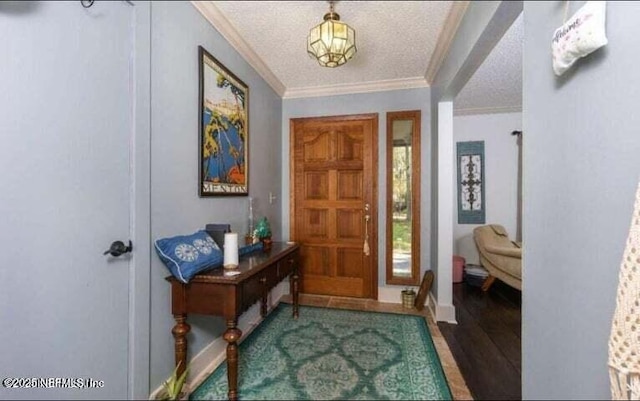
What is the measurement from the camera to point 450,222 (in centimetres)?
269

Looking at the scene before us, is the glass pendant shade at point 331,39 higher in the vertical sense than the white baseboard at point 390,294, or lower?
higher

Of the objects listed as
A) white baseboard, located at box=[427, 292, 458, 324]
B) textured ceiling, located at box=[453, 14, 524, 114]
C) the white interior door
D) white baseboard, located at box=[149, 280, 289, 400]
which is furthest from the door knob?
textured ceiling, located at box=[453, 14, 524, 114]

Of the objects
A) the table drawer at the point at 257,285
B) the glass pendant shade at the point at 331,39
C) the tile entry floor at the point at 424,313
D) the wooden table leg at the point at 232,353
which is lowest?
the tile entry floor at the point at 424,313

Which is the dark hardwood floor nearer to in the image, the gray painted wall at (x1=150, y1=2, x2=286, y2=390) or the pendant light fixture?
the gray painted wall at (x1=150, y1=2, x2=286, y2=390)

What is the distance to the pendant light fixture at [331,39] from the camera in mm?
1696

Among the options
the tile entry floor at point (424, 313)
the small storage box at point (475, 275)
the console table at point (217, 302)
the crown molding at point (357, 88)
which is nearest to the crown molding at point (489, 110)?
A: the crown molding at point (357, 88)

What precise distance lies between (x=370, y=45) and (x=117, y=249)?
93.1 inches

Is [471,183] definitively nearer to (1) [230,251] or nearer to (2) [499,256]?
(2) [499,256]

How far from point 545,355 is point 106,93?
6.94ft

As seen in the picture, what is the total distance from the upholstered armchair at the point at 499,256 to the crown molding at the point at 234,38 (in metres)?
3.34

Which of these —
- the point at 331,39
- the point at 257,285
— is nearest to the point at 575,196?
the point at 331,39

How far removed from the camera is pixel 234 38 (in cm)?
221

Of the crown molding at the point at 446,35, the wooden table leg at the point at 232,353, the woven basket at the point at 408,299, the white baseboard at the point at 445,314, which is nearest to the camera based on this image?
the wooden table leg at the point at 232,353

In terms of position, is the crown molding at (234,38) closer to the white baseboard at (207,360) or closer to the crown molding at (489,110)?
the white baseboard at (207,360)
